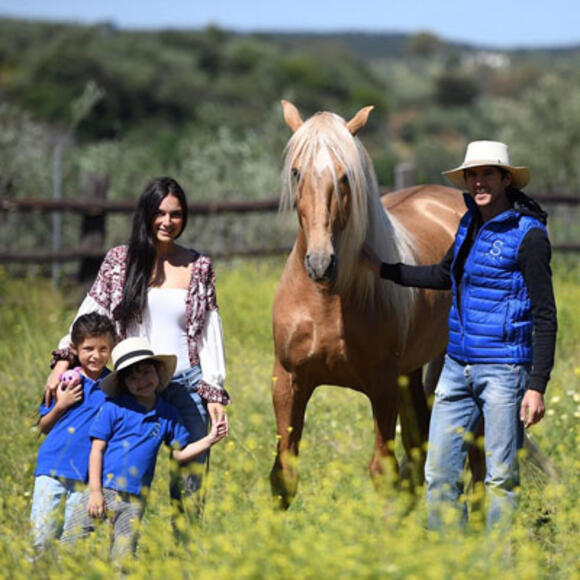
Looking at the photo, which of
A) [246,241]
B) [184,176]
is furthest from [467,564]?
[184,176]

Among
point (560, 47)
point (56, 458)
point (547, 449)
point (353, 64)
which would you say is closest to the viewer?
point (56, 458)

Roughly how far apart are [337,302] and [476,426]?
3.03 ft

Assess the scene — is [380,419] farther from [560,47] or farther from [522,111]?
[560,47]

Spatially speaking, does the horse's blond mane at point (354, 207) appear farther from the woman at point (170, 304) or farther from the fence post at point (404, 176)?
the fence post at point (404, 176)

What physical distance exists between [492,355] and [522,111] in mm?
26616

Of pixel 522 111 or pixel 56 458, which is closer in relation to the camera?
pixel 56 458

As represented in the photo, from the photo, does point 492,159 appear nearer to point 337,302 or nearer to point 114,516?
point 337,302

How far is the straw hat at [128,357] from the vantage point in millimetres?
3744

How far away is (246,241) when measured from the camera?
1240 cm

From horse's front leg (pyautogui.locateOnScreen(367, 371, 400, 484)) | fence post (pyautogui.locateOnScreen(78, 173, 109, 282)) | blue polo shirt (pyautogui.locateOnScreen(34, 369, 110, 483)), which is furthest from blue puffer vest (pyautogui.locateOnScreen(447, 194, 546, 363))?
fence post (pyautogui.locateOnScreen(78, 173, 109, 282))

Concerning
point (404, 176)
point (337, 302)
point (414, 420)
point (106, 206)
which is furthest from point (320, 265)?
point (404, 176)

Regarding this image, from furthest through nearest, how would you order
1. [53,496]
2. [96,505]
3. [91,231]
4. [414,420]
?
[91,231]
[414,420]
[53,496]
[96,505]

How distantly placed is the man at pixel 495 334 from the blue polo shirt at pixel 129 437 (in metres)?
1.08

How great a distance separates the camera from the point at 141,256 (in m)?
4.06
